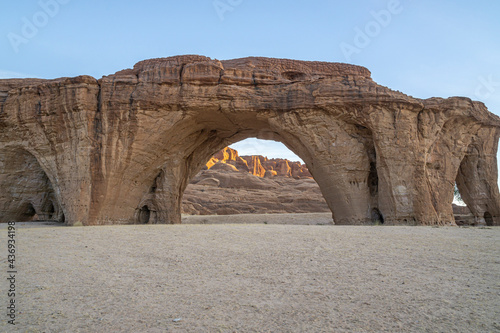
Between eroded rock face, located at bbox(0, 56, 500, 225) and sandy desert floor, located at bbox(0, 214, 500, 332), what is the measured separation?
755cm

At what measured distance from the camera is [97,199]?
14.6 metres

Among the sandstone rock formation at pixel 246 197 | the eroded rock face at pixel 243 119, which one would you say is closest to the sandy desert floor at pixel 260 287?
the eroded rock face at pixel 243 119

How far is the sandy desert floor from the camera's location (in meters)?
3.30

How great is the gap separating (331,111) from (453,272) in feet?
36.1

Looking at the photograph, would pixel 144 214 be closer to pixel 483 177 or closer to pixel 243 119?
pixel 243 119

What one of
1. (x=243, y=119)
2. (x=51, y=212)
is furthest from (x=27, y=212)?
(x=243, y=119)

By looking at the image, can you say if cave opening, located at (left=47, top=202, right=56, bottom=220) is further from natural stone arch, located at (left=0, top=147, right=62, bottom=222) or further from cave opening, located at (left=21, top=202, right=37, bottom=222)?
cave opening, located at (left=21, top=202, right=37, bottom=222)

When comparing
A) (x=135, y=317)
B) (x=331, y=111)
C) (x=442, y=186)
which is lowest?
(x=135, y=317)

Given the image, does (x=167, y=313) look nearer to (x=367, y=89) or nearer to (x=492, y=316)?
(x=492, y=316)

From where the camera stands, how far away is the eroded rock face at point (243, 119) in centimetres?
1448

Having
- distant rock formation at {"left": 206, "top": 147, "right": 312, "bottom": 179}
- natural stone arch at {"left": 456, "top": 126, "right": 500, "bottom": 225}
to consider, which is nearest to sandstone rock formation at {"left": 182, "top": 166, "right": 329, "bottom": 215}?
natural stone arch at {"left": 456, "top": 126, "right": 500, "bottom": 225}

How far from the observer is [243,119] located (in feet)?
54.4

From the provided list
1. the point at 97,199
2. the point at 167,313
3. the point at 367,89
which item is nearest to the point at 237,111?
the point at 367,89

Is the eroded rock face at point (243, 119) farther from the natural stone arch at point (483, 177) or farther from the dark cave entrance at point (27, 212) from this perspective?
the dark cave entrance at point (27, 212)
